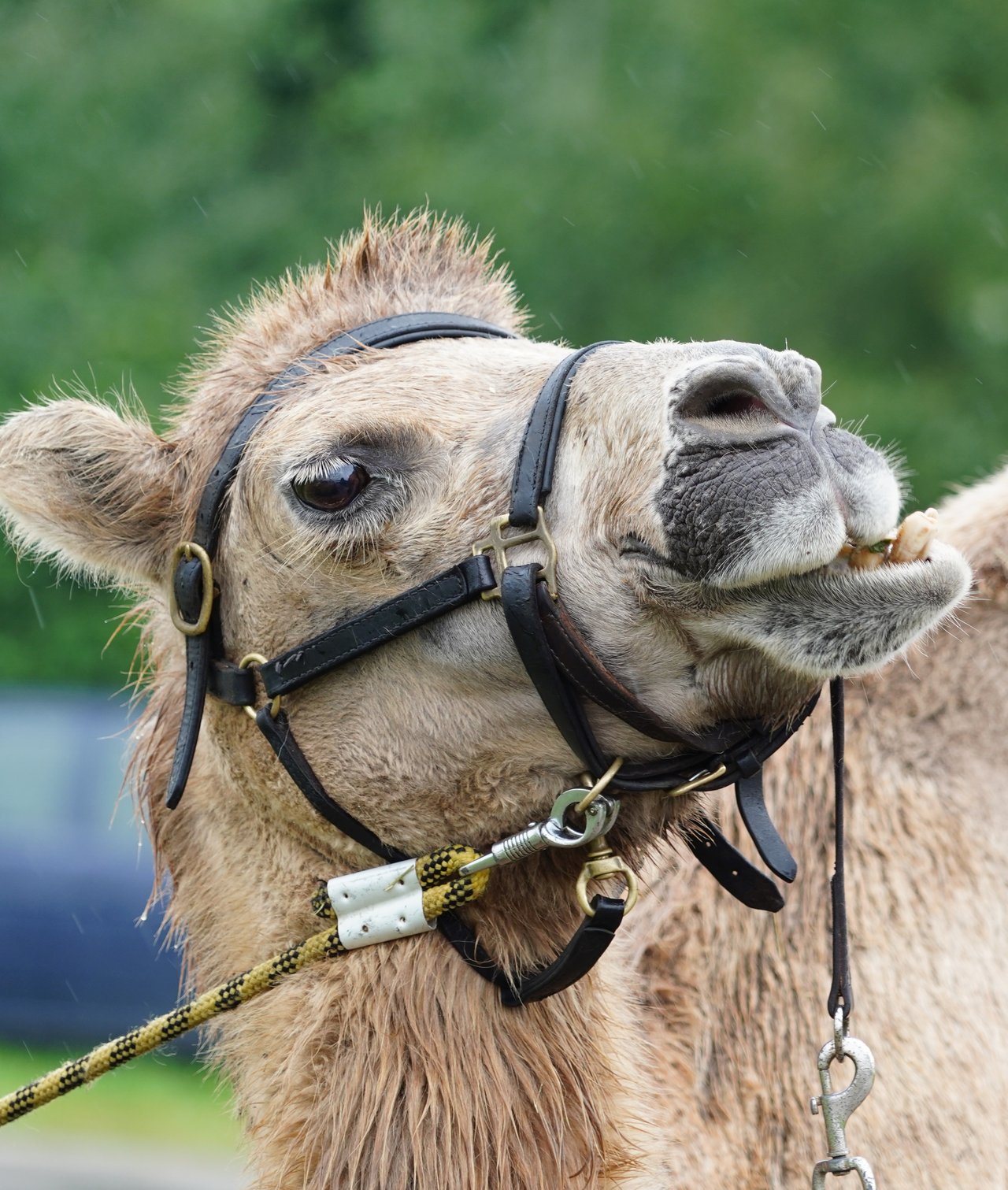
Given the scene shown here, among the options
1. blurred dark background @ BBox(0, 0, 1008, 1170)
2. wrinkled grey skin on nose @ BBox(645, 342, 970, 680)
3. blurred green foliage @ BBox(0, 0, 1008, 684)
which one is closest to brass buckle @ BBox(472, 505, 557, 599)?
wrinkled grey skin on nose @ BBox(645, 342, 970, 680)

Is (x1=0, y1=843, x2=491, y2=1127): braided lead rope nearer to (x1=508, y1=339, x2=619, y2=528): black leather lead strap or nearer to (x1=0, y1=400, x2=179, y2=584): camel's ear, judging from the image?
(x1=508, y1=339, x2=619, y2=528): black leather lead strap

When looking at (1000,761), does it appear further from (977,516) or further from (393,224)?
(393,224)

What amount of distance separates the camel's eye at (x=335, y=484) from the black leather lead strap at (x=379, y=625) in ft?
0.72

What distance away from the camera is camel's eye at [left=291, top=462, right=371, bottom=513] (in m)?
2.83

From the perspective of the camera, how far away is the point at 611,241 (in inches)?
570

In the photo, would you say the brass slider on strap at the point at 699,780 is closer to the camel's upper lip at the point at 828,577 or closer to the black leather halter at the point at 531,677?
the black leather halter at the point at 531,677

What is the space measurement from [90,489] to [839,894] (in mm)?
1739

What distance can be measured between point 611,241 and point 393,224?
11326mm

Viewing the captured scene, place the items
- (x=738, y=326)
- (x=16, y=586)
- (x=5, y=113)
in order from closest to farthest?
(x=738, y=326) < (x=16, y=586) < (x=5, y=113)

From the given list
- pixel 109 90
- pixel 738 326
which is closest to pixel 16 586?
pixel 109 90

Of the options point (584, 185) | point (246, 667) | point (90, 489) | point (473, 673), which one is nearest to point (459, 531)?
point (473, 673)

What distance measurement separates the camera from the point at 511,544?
8.69 ft

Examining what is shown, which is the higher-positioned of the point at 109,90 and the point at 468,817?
the point at 109,90

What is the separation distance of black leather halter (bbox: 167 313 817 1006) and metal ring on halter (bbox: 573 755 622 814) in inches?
0.6
